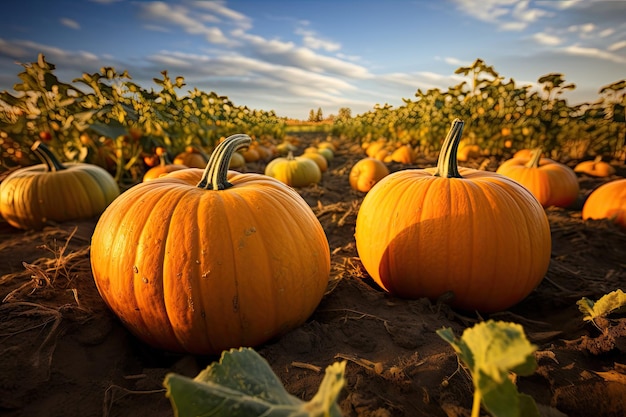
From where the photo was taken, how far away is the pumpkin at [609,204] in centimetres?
357

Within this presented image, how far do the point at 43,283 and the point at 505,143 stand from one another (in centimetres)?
1002

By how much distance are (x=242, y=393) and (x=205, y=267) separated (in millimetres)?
806

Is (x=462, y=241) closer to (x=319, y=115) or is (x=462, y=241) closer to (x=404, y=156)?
(x=404, y=156)

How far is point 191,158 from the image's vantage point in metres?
6.40

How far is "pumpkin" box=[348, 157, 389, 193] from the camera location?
609 cm

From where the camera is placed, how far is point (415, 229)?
1.97 metres

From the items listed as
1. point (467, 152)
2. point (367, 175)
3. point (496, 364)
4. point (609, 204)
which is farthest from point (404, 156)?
point (496, 364)

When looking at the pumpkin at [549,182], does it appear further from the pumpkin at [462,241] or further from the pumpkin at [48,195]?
the pumpkin at [48,195]

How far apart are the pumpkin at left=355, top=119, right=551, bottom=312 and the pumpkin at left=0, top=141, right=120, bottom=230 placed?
11.1 ft

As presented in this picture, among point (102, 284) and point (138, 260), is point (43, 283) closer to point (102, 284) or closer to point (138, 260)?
point (102, 284)

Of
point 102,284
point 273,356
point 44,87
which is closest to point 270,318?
point 273,356

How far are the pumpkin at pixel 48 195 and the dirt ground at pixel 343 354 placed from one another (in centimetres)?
150

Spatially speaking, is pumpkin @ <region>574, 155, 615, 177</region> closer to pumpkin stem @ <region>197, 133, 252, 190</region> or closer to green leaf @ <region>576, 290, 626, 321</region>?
green leaf @ <region>576, 290, 626, 321</region>

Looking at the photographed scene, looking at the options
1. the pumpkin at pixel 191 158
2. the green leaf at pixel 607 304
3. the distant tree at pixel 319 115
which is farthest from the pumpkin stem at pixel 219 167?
the distant tree at pixel 319 115
